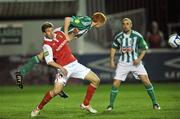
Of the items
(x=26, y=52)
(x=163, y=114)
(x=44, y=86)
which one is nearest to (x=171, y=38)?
(x=163, y=114)

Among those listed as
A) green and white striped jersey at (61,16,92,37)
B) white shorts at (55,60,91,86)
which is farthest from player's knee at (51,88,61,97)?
green and white striped jersey at (61,16,92,37)

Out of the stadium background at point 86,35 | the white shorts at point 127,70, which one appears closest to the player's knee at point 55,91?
the white shorts at point 127,70

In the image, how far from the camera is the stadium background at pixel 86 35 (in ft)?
76.1

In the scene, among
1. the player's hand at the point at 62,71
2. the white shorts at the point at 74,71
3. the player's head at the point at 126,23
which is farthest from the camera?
the player's head at the point at 126,23

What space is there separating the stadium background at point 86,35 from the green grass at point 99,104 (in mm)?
2268

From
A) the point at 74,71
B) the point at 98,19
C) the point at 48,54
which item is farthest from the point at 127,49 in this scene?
the point at 48,54

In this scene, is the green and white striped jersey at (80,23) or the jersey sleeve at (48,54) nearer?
the jersey sleeve at (48,54)

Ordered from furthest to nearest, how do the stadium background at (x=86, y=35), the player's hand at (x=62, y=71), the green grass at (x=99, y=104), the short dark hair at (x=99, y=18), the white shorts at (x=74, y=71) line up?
the stadium background at (x=86, y=35)
the short dark hair at (x=99, y=18)
the green grass at (x=99, y=104)
the white shorts at (x=74, y=71)
the player's hand at (x=62, y=71)

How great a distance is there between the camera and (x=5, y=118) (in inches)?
468

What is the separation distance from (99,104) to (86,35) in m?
10.1

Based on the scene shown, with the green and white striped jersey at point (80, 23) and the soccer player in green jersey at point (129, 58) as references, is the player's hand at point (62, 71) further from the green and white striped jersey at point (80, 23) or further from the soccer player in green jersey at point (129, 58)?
the soccer player in green jersey at point (129, 58)

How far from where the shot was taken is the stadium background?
23188 mm

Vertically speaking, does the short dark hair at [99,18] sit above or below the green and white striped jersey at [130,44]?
above

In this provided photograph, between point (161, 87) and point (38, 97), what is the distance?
511 cm
